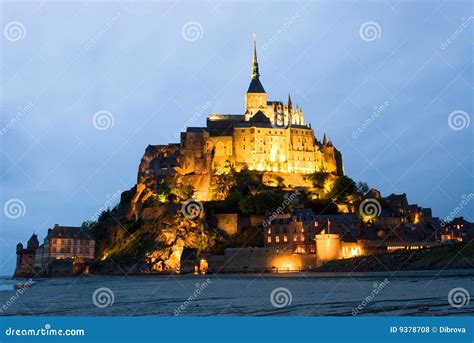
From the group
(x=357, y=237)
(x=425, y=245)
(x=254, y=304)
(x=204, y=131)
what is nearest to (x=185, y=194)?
(x=204, y=131)

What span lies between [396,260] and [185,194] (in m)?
31.0

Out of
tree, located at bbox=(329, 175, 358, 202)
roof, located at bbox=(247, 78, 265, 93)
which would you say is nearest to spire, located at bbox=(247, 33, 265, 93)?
roof, located at bbox=(247, 78, 265, 93)

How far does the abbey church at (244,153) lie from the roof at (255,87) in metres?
7.62

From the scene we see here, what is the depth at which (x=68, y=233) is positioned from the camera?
68.8m

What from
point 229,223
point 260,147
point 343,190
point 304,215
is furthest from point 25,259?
point 343,190

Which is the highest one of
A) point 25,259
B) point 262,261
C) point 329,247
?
point 25,259

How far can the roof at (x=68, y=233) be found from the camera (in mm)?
68125

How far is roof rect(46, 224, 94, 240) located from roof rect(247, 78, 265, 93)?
35.5 meters

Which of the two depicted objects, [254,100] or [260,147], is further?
[254,100]

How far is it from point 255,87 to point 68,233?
1536 inches

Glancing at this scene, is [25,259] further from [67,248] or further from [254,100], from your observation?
[254,100]

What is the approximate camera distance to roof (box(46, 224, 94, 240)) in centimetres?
6812
